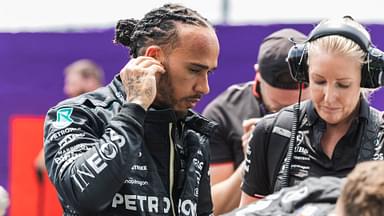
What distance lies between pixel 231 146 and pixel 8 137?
8.37 feet

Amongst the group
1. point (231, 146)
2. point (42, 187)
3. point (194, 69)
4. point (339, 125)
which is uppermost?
point (194, 69)

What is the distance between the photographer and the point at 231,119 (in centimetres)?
471

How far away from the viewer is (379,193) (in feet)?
7.40

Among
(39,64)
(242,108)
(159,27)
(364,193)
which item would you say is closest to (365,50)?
(159,27)

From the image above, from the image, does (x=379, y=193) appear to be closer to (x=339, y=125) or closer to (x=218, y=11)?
(x=339, y=125)

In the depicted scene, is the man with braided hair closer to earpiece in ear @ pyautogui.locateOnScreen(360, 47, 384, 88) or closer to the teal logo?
the teal logo

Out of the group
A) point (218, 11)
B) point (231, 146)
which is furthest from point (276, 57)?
point (218, 11)

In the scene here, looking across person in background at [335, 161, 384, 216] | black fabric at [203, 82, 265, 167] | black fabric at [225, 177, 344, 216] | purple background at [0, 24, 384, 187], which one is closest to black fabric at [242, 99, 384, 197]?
black fabric at [225, 177, 344, 216]

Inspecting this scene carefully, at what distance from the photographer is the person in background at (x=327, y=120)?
132 inches

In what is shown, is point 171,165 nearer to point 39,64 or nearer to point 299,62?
point 299,62

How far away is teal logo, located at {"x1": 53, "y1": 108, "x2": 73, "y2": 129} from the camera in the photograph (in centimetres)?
309

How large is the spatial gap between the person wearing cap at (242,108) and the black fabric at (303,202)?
4.87 feet

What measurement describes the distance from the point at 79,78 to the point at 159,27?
3253 millimetres

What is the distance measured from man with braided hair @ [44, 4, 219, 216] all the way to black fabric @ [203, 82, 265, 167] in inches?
47.6
